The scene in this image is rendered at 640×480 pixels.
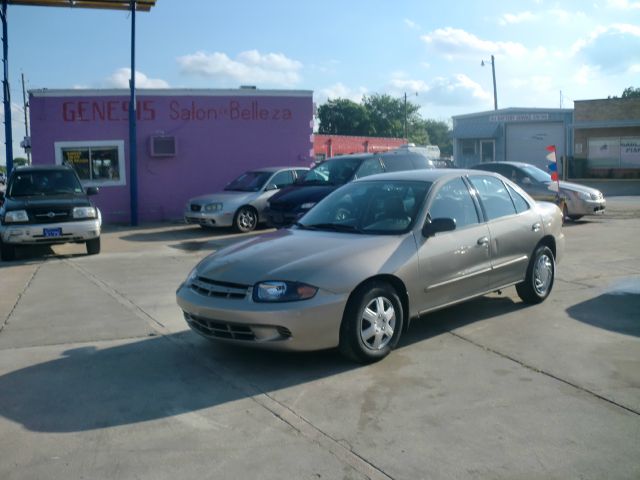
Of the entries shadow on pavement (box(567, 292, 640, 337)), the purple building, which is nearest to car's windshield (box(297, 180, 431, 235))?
shadow on pavement (box(567, 292, 640, 337))

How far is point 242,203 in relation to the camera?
16.2m

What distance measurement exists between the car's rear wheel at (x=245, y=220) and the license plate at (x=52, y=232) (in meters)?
4.62

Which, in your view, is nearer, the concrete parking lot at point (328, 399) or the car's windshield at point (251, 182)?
the concrete parking lot at point (328, 399)

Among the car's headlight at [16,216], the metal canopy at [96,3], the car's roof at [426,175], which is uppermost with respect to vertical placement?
the metal canopy at [96,3]

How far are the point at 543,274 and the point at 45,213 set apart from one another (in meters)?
8.73

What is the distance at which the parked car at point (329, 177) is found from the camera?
14.0 metres

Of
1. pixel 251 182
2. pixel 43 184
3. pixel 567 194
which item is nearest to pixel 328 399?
pixel 43 184

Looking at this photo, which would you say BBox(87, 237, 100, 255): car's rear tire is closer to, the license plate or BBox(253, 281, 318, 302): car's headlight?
the license plate

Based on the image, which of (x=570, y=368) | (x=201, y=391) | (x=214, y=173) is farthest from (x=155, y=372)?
(x=214, y=173)

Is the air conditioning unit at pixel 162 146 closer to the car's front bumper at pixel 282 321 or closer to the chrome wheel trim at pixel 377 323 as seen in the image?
the car's front bumper at pixel 282 321

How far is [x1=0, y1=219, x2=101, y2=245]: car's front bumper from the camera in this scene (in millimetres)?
12102

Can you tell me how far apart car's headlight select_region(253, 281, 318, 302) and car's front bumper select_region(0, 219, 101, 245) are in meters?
8.10

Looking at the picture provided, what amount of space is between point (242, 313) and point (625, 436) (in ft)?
9.07

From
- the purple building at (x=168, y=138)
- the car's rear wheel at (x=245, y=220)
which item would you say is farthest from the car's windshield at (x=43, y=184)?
the purple building at (x=168, y=138)
